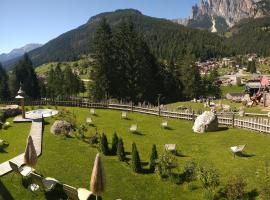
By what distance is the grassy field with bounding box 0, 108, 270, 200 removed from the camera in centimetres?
2250

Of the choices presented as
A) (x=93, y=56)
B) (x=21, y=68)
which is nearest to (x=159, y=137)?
(x=93, y=56)

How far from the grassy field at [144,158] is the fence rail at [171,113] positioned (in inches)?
42.6

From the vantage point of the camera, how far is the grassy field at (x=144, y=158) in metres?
22.5

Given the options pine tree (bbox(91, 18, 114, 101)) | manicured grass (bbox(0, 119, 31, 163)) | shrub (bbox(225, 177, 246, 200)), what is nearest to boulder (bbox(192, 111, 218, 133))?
shrub (bbox(225, 177, 246, 200))

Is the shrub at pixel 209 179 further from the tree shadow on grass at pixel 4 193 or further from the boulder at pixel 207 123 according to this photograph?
the boulder at pixel 207 123

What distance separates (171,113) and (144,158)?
50.5ft

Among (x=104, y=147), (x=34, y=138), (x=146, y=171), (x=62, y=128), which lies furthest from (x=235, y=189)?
(x=34, y=138)

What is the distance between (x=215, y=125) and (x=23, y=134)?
20.4 m

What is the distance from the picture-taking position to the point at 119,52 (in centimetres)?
6875

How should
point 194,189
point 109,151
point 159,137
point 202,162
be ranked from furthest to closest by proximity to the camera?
point 159,137 → point 109,151 → point 202,162 → point 194,189

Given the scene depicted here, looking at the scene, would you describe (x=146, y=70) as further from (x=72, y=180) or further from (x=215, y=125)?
(x=72, y=180)

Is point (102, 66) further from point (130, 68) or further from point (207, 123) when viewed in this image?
point (207, 123)

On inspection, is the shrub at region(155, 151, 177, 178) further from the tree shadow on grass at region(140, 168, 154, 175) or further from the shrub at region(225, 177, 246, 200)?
the shrub at region(225, 177, 246, 200)

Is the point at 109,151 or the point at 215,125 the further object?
the point at 215,125
